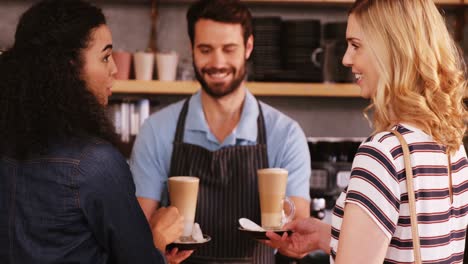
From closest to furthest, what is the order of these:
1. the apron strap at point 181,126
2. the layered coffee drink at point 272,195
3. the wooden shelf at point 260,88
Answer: the layered coffee drink at point 272,195 → the apron strap at point 181,126 → the wooden shelf at point 260,88

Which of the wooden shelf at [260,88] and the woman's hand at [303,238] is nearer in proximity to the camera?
the woman's hand at [303,238]

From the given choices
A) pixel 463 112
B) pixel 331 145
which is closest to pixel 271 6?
pixel 331 145

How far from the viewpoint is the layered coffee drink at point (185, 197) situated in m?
1.88

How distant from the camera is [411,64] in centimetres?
122

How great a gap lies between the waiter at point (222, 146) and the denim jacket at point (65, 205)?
2.78 ft

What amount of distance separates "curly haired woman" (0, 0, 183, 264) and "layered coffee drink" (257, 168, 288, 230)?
2.03 ft

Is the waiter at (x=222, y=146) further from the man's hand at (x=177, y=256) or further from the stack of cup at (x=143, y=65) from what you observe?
the stack of cup at (x=143, y=65)

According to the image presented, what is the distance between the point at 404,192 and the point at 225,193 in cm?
110

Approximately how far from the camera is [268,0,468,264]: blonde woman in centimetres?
117

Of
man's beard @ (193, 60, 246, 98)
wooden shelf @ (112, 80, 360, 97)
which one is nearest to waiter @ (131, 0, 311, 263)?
man's beard @ (193, 60, 246, 98)

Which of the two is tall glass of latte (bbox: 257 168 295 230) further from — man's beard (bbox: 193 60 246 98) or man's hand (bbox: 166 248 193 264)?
man's beard (bbox: 193 60 246 98)

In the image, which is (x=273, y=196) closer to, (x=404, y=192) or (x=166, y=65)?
(x=404, y=192)

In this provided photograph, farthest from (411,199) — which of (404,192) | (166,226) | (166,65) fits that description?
(166,65)

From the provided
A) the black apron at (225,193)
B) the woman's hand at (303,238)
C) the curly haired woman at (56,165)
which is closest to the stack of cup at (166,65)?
the black apron at (225,193)
